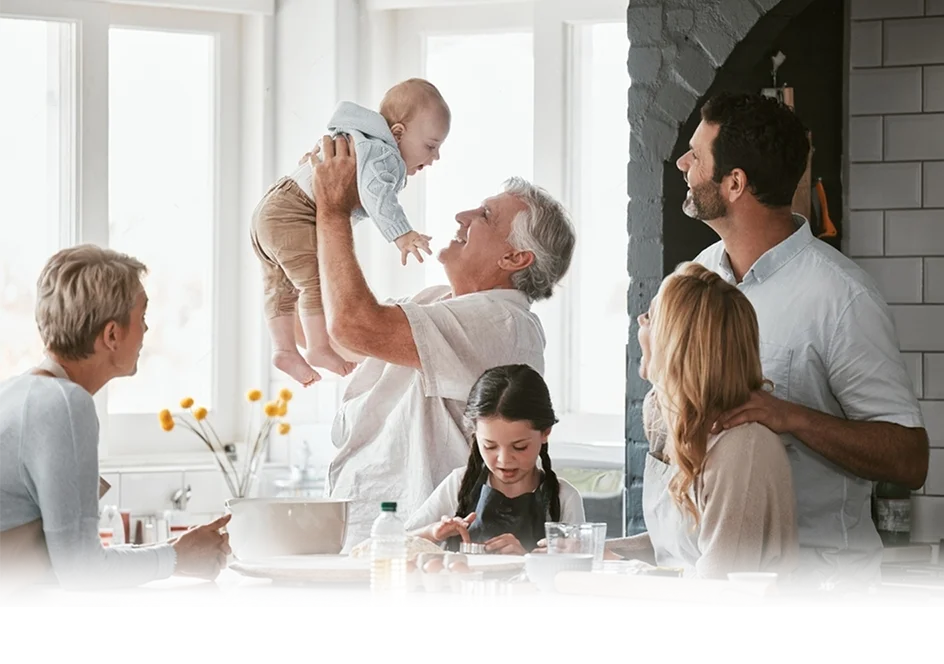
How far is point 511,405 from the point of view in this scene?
204 centimetres

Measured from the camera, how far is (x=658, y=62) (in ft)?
8.80

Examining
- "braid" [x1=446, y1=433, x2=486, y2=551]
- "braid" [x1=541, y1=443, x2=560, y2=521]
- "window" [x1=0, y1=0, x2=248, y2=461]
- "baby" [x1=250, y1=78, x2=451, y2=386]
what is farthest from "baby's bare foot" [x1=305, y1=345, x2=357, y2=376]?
"window" [x1=0, y1=0, x2=248, y2=461]

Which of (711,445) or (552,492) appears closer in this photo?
(711,445)

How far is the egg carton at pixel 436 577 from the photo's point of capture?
61.8 inches

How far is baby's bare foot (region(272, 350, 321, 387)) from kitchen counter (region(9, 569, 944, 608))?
0.88 meters

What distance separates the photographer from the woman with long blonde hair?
5.65 feet

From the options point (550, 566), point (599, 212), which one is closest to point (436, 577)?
point (550, 566)

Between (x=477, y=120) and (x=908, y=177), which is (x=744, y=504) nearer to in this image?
(x=908, y=177)

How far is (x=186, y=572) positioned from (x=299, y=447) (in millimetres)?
1821

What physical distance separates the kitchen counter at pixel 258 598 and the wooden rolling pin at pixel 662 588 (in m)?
0.01

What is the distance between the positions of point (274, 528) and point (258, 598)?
0.27 metres

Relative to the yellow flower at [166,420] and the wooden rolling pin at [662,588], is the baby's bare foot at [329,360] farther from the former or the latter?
the wooden rolling pin at [662,588]
